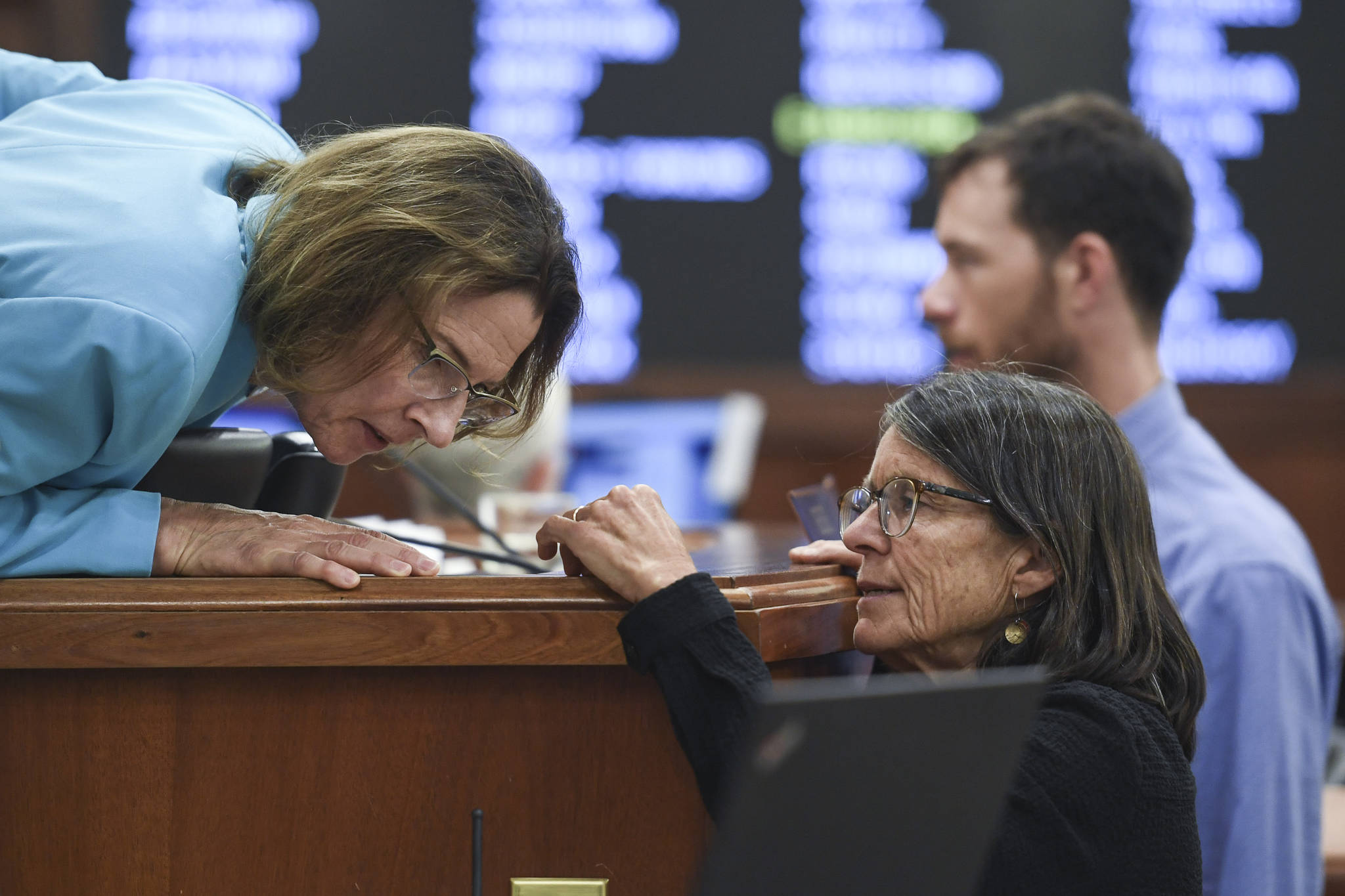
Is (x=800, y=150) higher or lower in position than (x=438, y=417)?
higher

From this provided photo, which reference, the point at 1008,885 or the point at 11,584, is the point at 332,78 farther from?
the point at 1008,885

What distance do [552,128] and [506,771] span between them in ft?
9.93

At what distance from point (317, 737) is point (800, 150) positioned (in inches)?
123

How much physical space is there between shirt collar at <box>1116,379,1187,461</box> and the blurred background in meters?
1.76

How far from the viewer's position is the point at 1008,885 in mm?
979

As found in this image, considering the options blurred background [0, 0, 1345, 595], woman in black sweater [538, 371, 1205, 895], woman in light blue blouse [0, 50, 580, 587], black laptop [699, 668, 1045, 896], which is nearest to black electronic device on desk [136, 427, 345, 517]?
woman in light blue blouse [0, 50, 580, 587]

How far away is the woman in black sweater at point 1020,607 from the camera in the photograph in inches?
38.3

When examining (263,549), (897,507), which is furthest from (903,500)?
(263,549)

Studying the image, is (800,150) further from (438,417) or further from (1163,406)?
(438,417)

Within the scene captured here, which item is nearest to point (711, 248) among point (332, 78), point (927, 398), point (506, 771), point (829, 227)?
point (829, 227)

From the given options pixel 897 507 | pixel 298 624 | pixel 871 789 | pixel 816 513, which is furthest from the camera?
pixel 816 513

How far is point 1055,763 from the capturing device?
1.00 metres

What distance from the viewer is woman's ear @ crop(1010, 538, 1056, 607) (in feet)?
3.80

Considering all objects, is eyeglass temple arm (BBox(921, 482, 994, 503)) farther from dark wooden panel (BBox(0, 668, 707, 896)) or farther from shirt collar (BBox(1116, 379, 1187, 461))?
shirt collar (BBox(1116, 379, 1187, 461))
